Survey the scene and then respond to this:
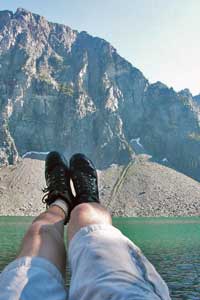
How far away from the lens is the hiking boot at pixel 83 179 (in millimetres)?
7256

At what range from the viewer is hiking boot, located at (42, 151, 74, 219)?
7.79 m

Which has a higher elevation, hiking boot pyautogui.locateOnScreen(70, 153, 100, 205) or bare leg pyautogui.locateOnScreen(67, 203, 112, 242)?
hiking boot pyautogui.locateOnScreen(70, 153, 100, 205)

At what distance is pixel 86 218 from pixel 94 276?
61.2 inches

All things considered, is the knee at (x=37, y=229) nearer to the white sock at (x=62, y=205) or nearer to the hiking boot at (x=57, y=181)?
the white sock at (x=62, y=205)

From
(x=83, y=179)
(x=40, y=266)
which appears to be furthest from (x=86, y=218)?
(x=83, y=179)

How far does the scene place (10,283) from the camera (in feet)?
12.2

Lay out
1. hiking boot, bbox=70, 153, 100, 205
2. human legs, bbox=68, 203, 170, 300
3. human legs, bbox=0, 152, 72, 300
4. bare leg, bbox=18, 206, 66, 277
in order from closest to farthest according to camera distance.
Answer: human legs, bbox=68, 203, 170, 300 → human legs, bbox=0, 152, 72, 300 → bare leg, bbox=18, 206, 66, 277 → hiking boot, bbox=70, 153, 100, 205

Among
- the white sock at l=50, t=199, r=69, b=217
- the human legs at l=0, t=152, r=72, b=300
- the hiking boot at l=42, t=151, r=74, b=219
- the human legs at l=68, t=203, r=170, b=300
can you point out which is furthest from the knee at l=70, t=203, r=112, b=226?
the hiking boot at l=42, t=151, r=74, b=219

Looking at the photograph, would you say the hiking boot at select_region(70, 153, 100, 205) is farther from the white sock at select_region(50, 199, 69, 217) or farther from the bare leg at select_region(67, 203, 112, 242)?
the bare leg at select_region(67, 203, 112, 242)

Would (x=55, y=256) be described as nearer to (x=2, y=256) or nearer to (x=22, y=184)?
(x=2, y=256)

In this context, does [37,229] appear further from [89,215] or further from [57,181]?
[57,181]

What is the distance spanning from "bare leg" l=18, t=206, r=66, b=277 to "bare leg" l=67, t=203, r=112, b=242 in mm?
193

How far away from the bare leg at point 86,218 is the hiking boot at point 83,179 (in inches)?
54.0

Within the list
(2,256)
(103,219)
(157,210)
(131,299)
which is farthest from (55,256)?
(157,210)
